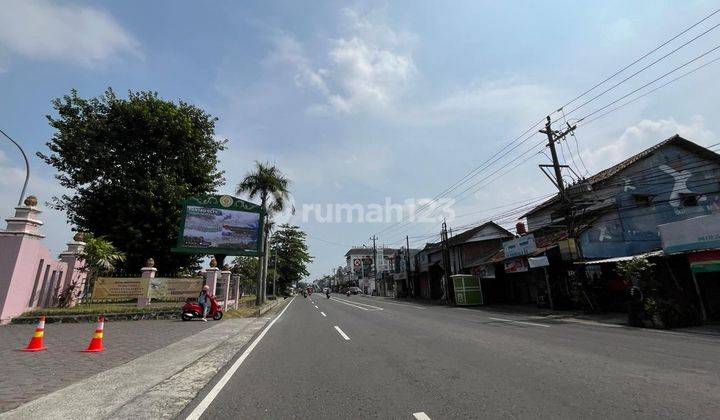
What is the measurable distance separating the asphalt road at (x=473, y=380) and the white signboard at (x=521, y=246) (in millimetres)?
15675

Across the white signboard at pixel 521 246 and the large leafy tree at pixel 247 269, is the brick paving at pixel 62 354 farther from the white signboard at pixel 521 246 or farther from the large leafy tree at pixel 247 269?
the large leafy tree at pixel 247 269

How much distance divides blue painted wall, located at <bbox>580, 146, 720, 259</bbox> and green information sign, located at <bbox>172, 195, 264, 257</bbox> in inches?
823

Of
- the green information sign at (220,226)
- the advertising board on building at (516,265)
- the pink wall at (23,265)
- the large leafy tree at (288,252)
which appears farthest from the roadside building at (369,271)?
the pink wall at (23,265)

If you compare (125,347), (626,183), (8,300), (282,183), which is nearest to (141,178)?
(282,183)

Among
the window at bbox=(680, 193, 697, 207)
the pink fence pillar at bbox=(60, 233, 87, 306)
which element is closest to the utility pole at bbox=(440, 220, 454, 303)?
the window at bbox=(680, 193, 697, 207)

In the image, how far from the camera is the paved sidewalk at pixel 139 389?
475 centimetres

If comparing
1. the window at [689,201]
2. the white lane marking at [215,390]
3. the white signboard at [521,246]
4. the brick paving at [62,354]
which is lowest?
the white lane marking at [215,390]

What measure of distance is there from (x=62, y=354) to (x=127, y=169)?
23.4 meters

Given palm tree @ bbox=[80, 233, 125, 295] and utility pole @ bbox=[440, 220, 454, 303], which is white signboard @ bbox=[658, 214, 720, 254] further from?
palm tree @ bbox=[80, 233, 125, 295]

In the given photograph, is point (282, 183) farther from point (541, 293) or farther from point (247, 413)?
point (247, 413)

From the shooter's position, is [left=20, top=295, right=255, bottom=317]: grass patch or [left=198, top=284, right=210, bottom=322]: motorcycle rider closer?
[left=20, top=295, right=255, bottom=317]: grass patch

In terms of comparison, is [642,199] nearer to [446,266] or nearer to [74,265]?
[446,266]

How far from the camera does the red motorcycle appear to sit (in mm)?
17703

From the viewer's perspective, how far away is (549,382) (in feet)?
18.8
